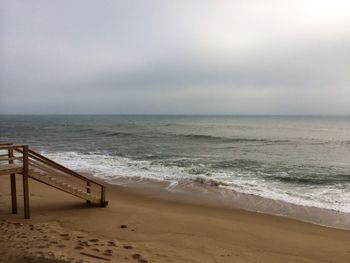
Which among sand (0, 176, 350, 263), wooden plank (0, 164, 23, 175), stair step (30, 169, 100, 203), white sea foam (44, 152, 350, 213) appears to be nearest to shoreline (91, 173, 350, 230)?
white sea foam (44, 152, 350, 213)

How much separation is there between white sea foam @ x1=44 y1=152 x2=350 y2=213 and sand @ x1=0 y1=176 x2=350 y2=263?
10.8ft

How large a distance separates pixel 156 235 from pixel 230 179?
34.5ft

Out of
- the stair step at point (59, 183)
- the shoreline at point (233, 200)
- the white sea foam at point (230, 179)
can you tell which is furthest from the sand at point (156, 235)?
the white sea foam at point (230, 179)

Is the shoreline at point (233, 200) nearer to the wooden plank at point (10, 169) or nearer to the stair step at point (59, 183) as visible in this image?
the stair step at point (59, 183)

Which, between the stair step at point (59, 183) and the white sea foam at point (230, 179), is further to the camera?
the white sea foam at point (230, 179)

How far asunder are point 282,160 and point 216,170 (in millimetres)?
8874

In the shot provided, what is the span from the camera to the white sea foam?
13820mm

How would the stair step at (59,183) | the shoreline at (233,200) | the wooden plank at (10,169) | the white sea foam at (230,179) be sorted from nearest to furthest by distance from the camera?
the wooden plank at (10,169) → the stair step at (59,183) → the shoreline at (233,200) → the white sea foam at (230,179)

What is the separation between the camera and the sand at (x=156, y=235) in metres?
6.62

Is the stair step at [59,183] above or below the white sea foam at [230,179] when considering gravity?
above

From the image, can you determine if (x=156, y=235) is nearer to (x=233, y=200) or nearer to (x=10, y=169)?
(x=10, y=169)

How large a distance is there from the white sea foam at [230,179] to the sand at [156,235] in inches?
129

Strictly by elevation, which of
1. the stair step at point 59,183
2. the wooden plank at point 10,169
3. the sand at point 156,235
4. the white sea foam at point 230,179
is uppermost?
the wooden plank at point 10,169

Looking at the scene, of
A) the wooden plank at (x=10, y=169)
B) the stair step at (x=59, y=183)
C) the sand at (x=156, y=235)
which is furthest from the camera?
the stair step at (x=59, y=183)
